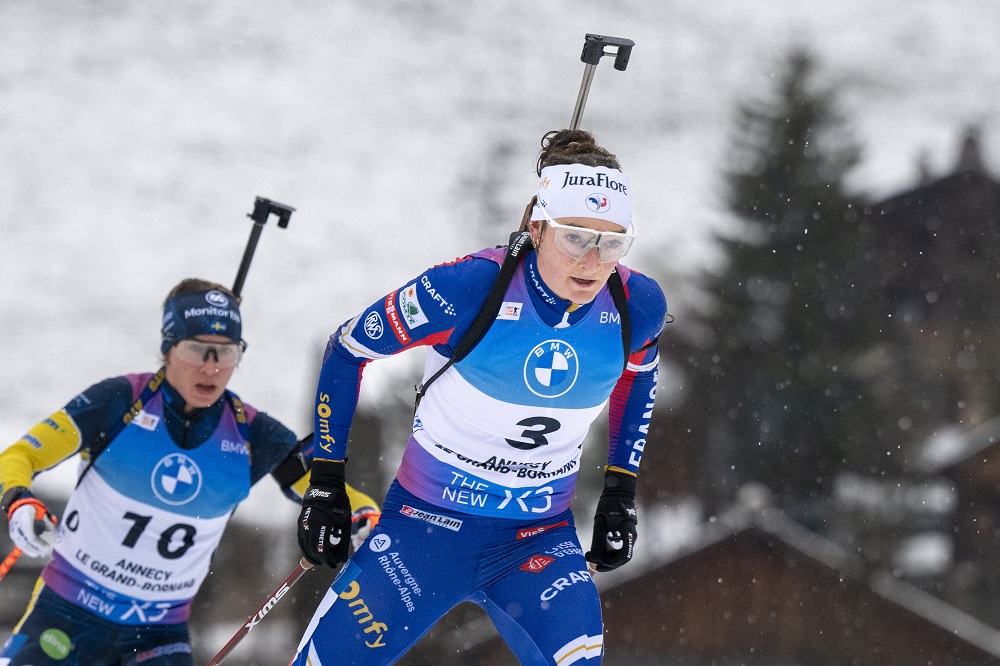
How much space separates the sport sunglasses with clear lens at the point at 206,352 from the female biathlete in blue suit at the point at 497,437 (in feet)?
4.35

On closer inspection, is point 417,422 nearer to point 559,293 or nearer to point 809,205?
point 559,293

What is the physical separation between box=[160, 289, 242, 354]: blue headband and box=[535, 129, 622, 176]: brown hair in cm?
175

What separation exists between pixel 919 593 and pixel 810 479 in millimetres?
3594

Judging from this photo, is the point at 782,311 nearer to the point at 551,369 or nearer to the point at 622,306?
the point at 622,306

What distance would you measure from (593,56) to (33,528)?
2.70 m

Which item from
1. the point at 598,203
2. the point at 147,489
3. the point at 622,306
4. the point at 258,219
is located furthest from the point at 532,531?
the point at 258,219

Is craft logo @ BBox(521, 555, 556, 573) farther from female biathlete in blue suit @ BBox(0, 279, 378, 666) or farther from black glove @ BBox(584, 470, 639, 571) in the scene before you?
female biathlete in blue suit @ BBox(0, 279, 378, 666)

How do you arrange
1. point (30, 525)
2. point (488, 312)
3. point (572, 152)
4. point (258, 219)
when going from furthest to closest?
point (258, 219) → point (30, 525) → point (572, 152) → point (488, 312)

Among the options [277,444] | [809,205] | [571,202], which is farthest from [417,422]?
[809,205]

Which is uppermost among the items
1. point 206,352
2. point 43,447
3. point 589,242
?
point 589,242

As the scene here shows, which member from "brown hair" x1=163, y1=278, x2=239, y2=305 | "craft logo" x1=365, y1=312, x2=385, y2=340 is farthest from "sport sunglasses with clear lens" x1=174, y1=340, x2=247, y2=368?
"craft logo" x1=365, y1=312, x2=385, y2=340

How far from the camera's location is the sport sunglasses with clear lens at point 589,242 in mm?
3625

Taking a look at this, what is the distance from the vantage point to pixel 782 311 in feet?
95.9

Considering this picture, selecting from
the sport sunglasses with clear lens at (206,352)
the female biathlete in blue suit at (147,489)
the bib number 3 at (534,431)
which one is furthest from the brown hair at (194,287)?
the bib number 3 at (534,431)
